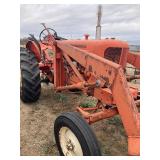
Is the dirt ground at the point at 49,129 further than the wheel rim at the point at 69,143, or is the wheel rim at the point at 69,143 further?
the dirt ground at the point at 49,129

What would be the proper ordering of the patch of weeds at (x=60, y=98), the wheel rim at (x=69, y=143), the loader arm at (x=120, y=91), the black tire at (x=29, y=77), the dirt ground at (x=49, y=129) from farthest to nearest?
1. the patch of weeds at (x=60, y=98)
2. the black tire at (x=29, y=77)
3. the dirt ground at (x=49, y=129)
4. the wheel rim at (x=69, y=143)
5. the loader arm at (x=120, y=91)

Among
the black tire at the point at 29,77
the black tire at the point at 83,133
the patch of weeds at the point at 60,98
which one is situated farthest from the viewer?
the patch of weeds at the point at 60,98

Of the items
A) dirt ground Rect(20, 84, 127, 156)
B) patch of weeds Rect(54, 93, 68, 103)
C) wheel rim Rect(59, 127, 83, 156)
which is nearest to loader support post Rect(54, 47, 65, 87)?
dirt ground Rect(20, 84, 127, 156)

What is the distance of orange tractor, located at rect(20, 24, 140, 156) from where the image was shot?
3.52 m

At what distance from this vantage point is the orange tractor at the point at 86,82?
352cm

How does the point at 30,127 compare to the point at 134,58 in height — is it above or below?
below

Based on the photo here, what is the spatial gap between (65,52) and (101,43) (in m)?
0.71

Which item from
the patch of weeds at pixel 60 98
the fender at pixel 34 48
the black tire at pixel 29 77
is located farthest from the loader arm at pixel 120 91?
Result: the patch of weeds at pixel 60 98

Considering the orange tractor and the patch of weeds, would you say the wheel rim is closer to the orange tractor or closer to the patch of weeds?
the orange tractor

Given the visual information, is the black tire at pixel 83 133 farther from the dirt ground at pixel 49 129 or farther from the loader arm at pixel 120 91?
the dirt ground at pixel 49 129
